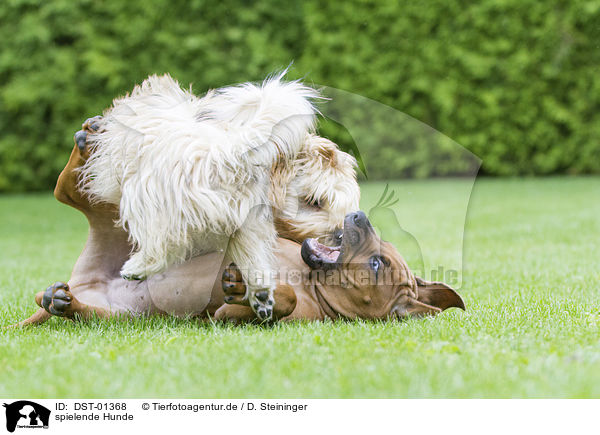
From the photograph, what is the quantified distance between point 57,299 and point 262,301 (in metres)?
0.90

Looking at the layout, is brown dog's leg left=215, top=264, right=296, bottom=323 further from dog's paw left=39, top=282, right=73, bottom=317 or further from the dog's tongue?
dog's paw left=39, top=282, right=73, bottom=317

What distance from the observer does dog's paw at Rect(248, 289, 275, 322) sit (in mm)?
2920

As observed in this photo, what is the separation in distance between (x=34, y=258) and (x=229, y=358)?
4408 millimetres

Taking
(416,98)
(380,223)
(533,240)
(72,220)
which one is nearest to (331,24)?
(416,98)

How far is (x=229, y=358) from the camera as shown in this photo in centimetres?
254

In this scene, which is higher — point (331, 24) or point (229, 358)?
point (331, 24)

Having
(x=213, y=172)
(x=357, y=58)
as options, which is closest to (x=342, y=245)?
(x=213, y=172)

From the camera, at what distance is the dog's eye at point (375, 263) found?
123 inches

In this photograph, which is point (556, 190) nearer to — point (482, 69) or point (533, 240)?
point (482, 69)
